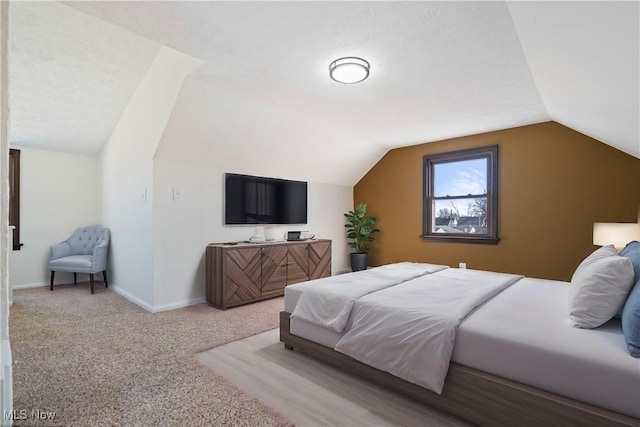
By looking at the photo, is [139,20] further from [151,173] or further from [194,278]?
[194,278]

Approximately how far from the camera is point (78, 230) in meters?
4.98

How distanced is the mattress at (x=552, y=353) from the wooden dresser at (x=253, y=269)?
2693mm

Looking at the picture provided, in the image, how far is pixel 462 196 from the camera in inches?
191

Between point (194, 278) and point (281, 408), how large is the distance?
2.49m

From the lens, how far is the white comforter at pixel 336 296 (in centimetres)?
217

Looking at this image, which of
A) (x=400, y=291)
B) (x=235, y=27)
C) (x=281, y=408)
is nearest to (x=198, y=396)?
(x=281, y=408)

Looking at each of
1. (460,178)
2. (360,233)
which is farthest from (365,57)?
(360,233)

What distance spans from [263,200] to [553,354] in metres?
3.82

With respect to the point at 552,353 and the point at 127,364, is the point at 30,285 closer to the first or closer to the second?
the point at 127,364

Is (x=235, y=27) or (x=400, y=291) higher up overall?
(x=235, y=27)

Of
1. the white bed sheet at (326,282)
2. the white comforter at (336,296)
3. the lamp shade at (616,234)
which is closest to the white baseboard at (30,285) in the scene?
the white bed sheet at (326,282)

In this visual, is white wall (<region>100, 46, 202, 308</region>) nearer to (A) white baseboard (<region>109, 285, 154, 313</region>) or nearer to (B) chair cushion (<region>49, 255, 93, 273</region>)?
(A) white baseboard (<region>109, 285, 154, 313</region>)

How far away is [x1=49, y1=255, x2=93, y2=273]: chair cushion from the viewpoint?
14.1 feet

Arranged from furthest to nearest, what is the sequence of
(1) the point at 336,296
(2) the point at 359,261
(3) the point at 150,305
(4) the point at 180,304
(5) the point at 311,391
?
1. (2) the point at 359,261
2. (4) the point at 180,304
3. (3) the point at 150,305
4. (1) the point at 336,296
5. (5) the point at 311,391
